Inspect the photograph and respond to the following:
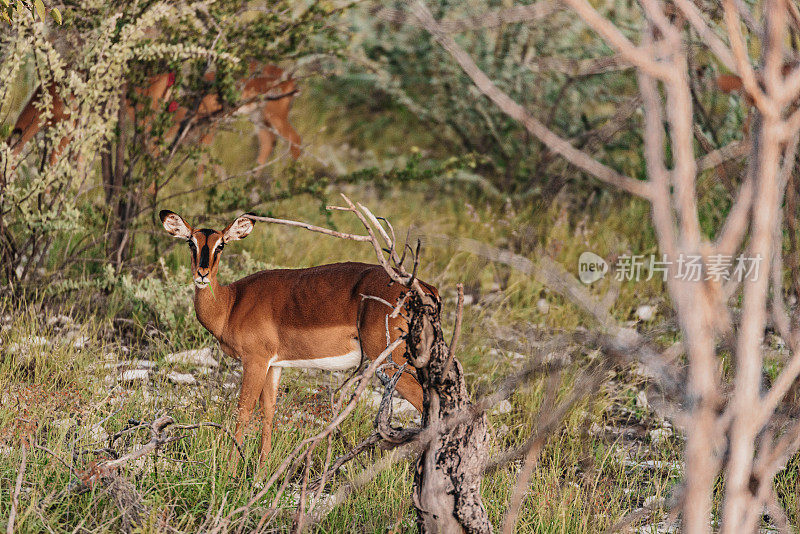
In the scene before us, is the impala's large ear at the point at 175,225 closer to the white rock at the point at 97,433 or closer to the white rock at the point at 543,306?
the white rock at the point at 97,433

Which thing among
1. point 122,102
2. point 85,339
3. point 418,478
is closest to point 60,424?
point 85,339

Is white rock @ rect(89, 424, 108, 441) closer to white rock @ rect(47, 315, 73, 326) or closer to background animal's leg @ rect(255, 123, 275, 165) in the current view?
white rock @ rect(47, 315, 73, 326)

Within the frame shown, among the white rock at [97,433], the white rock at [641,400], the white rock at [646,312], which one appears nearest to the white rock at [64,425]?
the white rock at [97,433]

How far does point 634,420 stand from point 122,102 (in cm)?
292

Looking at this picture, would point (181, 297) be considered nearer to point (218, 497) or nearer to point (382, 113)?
point (218, 497)

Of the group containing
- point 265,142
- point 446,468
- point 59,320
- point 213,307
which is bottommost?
point 265,142

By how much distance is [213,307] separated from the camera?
370cm

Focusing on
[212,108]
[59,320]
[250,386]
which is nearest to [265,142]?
[212,108]

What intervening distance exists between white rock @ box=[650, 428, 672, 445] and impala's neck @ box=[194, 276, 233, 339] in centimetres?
182

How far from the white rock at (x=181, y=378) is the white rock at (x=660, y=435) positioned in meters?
1.95

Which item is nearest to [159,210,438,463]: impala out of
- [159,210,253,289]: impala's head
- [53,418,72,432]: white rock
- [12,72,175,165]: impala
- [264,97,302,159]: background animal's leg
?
[159,210,253,289]: impala's head

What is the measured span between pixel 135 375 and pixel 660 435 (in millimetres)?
2201

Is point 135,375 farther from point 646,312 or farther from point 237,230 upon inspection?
point 646,312

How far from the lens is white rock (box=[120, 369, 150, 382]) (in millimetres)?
3936
